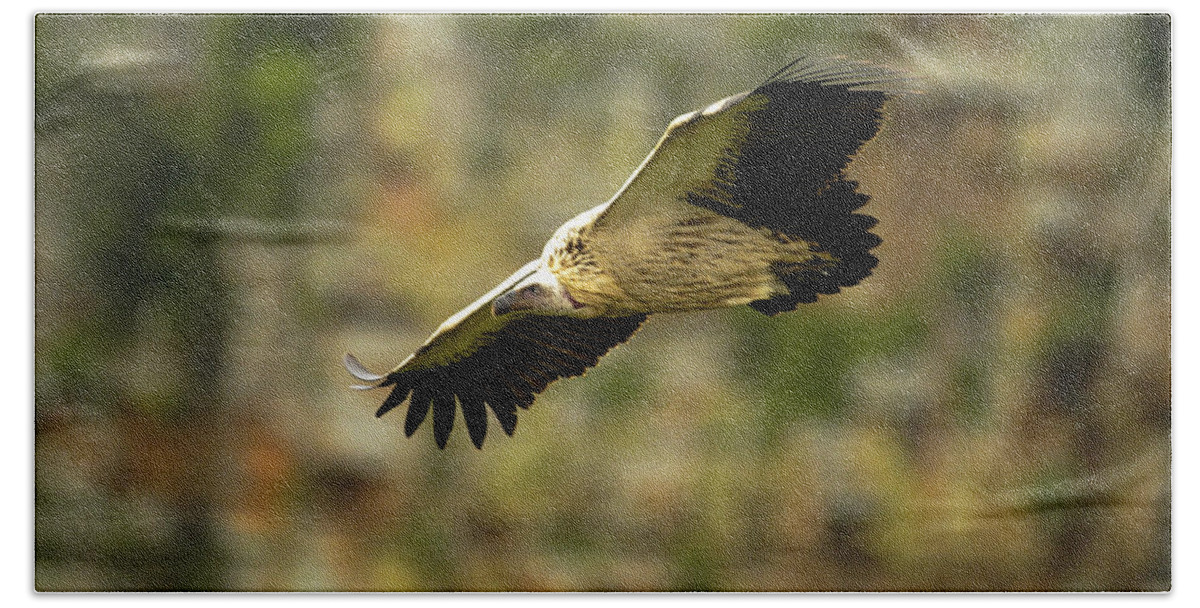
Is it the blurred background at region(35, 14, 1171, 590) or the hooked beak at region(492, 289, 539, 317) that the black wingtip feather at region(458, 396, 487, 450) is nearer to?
the blurred background at region(35, 14, 1171, 590)

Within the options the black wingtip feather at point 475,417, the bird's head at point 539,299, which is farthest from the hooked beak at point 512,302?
the black wingtip feather at point 475,417

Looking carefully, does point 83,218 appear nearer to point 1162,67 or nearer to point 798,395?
point 798,395

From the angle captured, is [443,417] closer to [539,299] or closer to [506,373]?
[506,373]

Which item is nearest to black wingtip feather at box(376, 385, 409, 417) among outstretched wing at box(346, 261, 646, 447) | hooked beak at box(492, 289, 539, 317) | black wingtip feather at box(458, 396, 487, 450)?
outstretched wing at box(346, 261, 646, 447)

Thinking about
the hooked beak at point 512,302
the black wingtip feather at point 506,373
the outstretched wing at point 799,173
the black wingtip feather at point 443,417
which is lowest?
the black wingtip feather at point 443,417

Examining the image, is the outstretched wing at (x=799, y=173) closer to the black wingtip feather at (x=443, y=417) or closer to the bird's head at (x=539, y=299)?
the bird's head at (x=539, y=299)

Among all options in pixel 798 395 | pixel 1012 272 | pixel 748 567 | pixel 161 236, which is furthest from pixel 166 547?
pixel 1012 272

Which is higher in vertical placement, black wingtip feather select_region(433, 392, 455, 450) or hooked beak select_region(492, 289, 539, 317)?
hooked beak select_region(492, 289, 539, 317)

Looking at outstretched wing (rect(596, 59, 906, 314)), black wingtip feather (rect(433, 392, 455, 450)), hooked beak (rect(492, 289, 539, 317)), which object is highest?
outstretched wing (rect(596, 59, 906, 314))

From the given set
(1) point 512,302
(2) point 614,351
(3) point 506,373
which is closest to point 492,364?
(3) point 506,373
